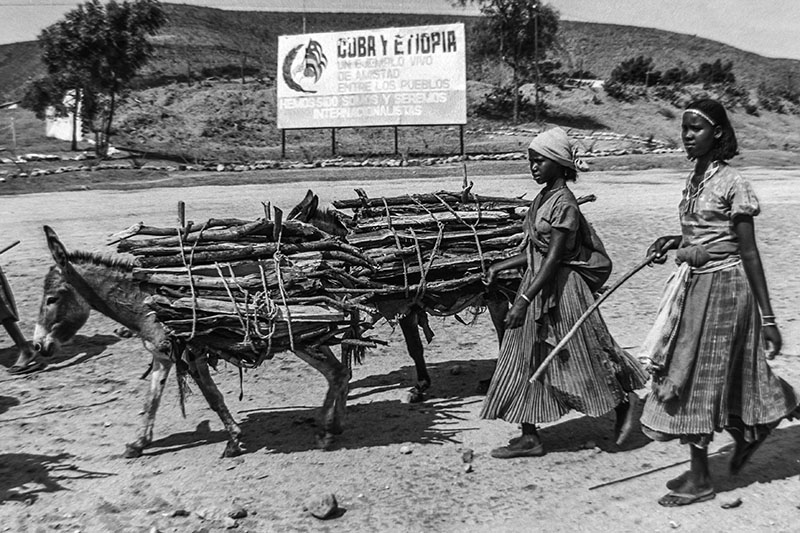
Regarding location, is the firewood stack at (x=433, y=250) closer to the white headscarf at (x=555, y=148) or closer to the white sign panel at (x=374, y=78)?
the white headscarf at (x=555, y=148)

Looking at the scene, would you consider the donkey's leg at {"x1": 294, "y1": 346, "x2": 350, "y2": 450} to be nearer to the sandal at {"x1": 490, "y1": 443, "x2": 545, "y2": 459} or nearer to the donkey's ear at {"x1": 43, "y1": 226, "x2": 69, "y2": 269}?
the sandal at {"x1": 490, "y1": 443, "x2": 545, "y2": 459}

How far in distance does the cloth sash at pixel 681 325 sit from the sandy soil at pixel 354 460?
71cm

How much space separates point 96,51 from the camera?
28125mm

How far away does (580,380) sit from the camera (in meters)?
4.96

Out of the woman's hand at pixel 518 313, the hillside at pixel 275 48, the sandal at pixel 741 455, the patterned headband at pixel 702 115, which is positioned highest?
the hillside at pixel 275 48

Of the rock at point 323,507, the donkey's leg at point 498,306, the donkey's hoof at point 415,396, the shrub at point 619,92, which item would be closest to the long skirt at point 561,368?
the rock at point 323,507

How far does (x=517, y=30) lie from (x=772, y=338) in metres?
39.1

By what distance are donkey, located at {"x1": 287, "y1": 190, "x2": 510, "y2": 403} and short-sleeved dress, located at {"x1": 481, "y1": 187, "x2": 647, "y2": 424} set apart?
125 centimetres

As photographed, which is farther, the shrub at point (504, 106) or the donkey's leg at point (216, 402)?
the shrub at point (504, 106)

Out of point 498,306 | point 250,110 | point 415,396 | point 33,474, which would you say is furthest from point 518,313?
point 250,110

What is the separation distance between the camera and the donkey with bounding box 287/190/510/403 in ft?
19.4

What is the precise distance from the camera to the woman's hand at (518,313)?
498cm

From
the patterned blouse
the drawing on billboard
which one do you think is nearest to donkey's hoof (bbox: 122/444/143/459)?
the patterned blouse

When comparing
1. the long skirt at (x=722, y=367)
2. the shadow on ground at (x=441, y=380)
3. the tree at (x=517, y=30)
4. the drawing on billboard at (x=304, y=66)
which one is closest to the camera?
the long skirt at (x=722, y=367)
